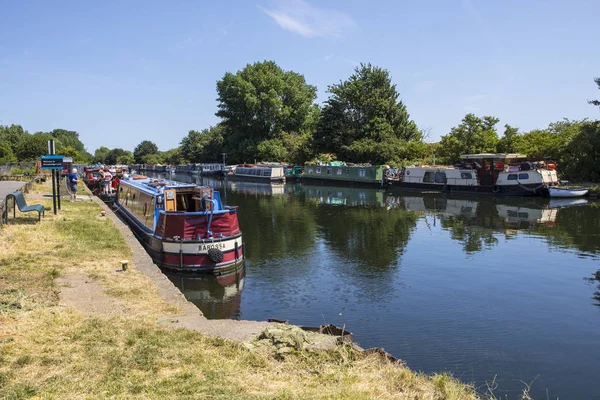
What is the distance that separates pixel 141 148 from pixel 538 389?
551 feet

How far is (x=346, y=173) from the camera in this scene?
179 ft

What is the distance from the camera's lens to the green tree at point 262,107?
251ft

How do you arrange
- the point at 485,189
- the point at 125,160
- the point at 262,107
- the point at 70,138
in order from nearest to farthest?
the point at 485,189 → the point at 262,107 → the point at 70,138 → the point at 125,160

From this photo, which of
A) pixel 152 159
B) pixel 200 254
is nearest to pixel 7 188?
pixel 200 254

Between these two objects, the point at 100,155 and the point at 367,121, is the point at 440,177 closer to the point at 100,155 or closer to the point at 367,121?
the point at 367,121

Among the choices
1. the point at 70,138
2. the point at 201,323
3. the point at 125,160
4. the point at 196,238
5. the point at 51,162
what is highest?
the point at 70,138

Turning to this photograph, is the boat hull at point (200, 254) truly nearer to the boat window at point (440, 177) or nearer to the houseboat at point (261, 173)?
the boat window at point (440, 177)

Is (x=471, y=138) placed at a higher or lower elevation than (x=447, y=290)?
higher

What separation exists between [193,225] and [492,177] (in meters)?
30.8

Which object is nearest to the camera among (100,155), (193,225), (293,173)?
(193,225)

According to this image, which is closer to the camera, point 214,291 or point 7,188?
point 214,291

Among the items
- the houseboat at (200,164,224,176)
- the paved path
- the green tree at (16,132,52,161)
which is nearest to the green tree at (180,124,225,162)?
the houseboat at (200,164,224,176)

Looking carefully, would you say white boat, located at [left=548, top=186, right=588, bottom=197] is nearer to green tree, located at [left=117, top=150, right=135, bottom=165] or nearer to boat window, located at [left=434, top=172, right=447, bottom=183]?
boat window, located at [left=434, top=172, right=447, bottom=183]

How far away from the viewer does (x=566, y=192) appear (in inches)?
1357
